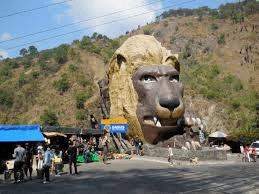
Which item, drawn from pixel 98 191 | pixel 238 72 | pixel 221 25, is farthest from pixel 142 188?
pixel 221 25

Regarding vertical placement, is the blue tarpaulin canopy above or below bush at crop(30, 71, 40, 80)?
below

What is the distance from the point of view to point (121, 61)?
24062 mm

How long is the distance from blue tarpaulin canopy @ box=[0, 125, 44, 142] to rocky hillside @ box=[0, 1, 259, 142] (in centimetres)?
2451

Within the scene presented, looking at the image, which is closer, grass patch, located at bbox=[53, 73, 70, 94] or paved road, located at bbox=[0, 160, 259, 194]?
paved road, located at bbox=[0, 160, 259, 194]

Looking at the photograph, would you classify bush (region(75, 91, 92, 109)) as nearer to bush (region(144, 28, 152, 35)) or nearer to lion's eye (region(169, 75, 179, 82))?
lion's eye (region(169, 75, 179, 82))

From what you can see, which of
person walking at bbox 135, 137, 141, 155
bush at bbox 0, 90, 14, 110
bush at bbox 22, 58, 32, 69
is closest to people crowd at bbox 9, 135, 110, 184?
Result: person walking at bbox 135, 137, 141, 155

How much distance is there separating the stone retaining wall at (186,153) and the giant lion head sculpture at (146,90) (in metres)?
1.26

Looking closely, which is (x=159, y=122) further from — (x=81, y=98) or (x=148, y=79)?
(x=81, y=98)

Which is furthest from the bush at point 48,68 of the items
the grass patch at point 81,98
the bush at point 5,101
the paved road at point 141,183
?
the paved road at point 141,183

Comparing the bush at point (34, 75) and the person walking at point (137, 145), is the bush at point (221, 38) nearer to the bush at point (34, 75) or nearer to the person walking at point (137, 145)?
the bush at point (34, 75)

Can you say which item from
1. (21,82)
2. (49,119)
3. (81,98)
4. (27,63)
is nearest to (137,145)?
(49,119)

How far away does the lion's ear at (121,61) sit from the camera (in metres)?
23.7

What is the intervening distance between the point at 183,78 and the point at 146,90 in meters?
45.1

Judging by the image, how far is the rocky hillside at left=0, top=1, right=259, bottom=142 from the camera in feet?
176
